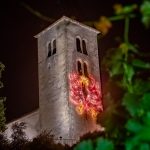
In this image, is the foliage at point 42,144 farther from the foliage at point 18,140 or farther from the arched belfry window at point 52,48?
the arched belfry window at point 52,48

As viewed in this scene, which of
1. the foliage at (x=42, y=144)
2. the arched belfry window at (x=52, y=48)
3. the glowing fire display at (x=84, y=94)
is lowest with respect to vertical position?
the foliage at (x=42, y=144)

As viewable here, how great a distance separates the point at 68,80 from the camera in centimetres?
3972

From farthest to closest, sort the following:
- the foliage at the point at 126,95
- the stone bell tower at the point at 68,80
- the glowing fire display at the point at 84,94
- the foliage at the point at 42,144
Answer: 1. the glowing fire display at the point at 84,94
2. the stone bell tower at the point at 68,80
3. the foliage at the point at 42,144
4. the foliage at the point at 126,95

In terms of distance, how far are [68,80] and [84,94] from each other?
1809 mm

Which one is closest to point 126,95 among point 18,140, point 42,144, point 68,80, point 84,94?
point 42,144

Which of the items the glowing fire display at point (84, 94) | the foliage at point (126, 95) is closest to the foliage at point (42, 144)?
the glowing fire display at point (84, 94)

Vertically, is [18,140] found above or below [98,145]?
above

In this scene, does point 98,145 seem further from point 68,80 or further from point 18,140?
point 68,80

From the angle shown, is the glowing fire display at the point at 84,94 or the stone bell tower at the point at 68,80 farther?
the glowing fire display at the point at 84,94

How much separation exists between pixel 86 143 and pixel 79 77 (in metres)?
38.0

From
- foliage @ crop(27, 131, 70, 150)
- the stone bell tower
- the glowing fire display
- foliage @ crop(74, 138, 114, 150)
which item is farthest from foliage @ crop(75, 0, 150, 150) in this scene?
the glowing fire display

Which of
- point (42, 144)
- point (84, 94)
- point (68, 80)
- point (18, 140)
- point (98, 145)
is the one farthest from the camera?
point (84, 94)

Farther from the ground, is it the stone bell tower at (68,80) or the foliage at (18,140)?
the stone bell tower at (68,80)

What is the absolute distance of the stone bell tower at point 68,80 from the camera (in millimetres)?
38447
